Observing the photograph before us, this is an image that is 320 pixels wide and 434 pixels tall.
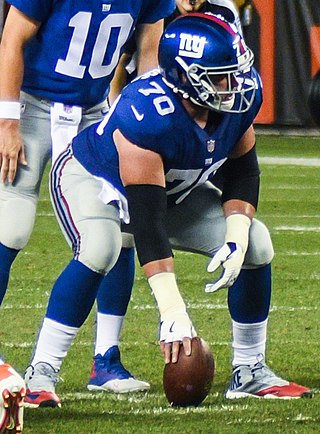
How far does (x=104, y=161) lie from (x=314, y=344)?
5.12 feet

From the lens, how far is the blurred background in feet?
50.1

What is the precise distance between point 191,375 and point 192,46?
0.99 m

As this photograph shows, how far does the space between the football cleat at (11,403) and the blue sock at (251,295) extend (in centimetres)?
108

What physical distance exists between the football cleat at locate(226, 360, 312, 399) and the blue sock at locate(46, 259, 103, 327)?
0.61 metres

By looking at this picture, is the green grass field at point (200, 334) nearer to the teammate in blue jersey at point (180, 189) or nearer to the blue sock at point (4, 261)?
the teammate in blue jersey at point (180, 189)

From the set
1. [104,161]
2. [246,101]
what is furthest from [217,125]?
[104,161]

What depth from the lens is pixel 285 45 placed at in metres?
15.3

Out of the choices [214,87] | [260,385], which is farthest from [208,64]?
[260,385]

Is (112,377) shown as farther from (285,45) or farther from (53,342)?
(285,45)

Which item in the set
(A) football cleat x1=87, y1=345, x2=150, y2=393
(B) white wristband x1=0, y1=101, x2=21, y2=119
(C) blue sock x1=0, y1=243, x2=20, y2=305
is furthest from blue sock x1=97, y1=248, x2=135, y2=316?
(B) white wristband x1=0, y1=101, x2=21, y2=119

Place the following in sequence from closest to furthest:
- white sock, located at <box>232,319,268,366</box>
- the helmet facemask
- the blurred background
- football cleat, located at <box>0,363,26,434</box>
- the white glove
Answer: football cleat, located at <box>0,363,26,434</box>, the white glove, the helmet facemask, white sock, located at <box>232,319,268,366</box>, the blurred background

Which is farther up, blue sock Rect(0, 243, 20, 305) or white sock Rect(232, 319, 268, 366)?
blue sock Rect(0, 243, 20, 305)

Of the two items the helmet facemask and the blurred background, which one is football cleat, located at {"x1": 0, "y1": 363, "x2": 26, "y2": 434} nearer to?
the helmet facemask

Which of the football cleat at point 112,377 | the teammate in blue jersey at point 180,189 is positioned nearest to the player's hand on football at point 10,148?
the teammate in blue jersey at point 180,189
